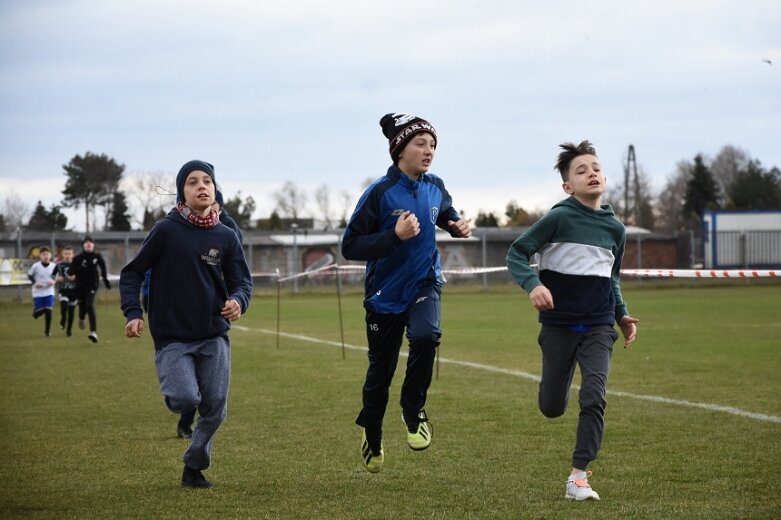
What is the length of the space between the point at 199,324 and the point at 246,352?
40.4ft

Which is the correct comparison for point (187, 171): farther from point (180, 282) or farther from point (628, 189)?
point (628, 189)

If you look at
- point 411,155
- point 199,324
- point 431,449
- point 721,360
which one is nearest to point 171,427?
point 431,449

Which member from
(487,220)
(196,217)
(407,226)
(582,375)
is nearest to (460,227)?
(407,226)

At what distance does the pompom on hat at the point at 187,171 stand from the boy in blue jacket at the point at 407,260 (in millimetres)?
1000

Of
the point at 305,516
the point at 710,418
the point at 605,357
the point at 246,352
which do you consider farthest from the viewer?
the point at 246,352

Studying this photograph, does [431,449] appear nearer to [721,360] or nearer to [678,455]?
[678,455]

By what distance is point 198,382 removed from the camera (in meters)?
7.38

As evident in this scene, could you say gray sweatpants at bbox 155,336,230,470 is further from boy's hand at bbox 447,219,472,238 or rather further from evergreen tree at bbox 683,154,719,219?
evergreen tree at bbox 683,154,719,219

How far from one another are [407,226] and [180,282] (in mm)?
1503

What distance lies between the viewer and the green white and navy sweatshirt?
6.93m

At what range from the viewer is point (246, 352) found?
19.4 metres

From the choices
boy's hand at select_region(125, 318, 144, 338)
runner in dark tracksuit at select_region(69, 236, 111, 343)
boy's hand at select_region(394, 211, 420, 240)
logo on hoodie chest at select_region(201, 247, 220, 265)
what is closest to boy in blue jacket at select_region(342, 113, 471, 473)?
boy's hand at select_region(394, 211, 420, 240)

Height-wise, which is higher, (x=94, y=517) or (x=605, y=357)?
(x=605, y=357)

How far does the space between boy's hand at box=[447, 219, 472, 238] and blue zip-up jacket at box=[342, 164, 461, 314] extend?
0.42 ft
